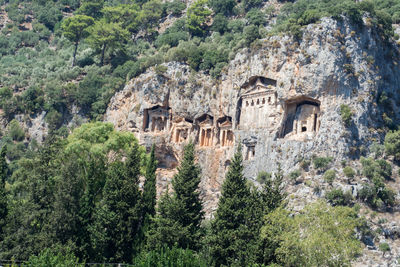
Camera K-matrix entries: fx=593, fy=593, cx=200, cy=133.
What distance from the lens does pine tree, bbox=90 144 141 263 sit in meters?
47.2

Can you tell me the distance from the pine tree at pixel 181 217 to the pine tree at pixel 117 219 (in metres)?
1.99

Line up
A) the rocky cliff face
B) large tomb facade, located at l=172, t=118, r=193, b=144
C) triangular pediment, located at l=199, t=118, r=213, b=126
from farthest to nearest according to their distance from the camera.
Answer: large tomb facade, located at l=172, t=118, r=193, b=144
triangular pediment, located at l=199, t=118, r=213, b=126
the rocky cliff face

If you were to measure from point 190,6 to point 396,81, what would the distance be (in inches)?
2100

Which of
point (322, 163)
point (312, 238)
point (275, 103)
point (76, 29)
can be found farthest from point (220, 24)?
point (312, 238)

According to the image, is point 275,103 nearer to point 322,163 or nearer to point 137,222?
point 322,163

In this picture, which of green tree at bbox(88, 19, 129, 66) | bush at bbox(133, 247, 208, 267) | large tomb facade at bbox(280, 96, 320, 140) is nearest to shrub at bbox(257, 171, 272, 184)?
large tomb facade at bbox(280, 96, 320, 140)

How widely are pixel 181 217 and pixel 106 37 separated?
5556 cm

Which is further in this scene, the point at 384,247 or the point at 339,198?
the point at 339,198

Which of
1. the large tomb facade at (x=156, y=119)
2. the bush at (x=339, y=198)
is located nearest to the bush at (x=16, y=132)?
the large tomb facade at (x=156, y=119)

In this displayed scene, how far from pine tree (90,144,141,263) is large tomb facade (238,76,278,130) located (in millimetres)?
22093

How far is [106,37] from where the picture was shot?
316ft

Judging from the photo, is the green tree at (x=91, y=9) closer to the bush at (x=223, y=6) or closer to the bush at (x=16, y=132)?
the bush at (x=223, y=6)

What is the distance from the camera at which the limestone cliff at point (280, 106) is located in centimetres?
6322

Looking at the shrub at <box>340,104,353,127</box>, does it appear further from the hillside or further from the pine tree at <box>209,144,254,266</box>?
the pine tree at <box>209,144,254,266</box>
